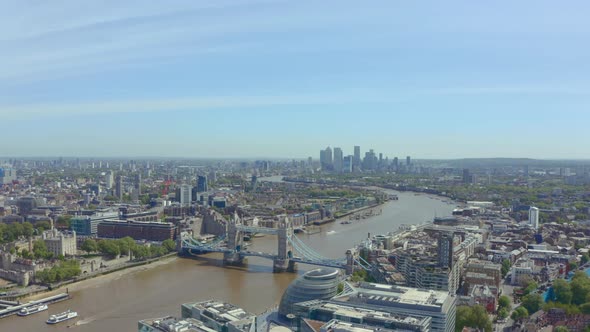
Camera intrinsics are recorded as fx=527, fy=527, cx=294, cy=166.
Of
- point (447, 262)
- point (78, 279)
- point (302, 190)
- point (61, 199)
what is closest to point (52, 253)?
point (78, 279)

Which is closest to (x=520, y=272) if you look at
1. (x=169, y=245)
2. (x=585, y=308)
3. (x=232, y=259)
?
(x=585, y=308)

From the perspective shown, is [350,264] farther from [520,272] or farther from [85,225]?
[85,225]

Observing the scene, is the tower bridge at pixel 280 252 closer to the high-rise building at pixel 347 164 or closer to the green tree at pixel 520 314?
the green tree at pixel 520 314

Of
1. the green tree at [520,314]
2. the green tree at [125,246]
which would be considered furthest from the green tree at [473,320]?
the green tree at [125,246]

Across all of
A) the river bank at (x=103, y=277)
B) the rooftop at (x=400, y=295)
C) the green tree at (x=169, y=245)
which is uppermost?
the rooftop at (x=400, y=295)

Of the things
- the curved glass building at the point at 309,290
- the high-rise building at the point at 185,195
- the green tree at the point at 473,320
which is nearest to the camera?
the curved glass building at the point at 309,290

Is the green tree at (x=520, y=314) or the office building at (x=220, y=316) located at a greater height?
the office building at (x=220, y=316)
